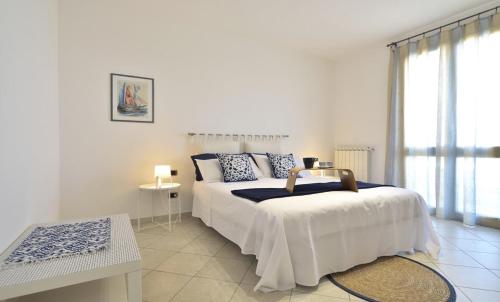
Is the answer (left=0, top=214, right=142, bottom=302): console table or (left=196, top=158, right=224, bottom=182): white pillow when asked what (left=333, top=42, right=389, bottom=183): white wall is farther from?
(left=0, top=214, right=142, bottom=302): console table

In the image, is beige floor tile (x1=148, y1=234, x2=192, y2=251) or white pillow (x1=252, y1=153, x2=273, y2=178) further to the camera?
white pillow (x1=252, y1=153, x2=273, y2=178)

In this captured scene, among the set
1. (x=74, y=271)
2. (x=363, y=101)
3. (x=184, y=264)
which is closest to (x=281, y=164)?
(x=184, y=264)

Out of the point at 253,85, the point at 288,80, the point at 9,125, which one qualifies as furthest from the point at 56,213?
the point at 288,80

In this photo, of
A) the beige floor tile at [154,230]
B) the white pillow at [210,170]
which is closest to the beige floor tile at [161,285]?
the beige floor tile at [154,230]

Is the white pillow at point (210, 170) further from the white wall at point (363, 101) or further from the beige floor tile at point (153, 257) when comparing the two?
the white wall at point (363, 101)

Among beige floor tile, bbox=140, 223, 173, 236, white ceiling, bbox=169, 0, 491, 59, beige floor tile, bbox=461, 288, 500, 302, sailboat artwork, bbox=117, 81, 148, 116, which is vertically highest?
white ceiling, bbox=169, 0, 491, 59

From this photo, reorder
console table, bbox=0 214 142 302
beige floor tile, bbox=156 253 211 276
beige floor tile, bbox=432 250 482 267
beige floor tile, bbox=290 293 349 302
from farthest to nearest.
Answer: beige floor tile, bbox=432 250 482 267
beige floor tile, bbox=156 253 211 276
beige floor tile, bbox=290 293 349 302
console table, bbox=0 214 142 302

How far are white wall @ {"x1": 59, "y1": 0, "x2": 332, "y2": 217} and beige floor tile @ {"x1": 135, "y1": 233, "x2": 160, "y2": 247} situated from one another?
0.48m

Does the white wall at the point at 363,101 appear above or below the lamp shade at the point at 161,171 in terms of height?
Answer: above

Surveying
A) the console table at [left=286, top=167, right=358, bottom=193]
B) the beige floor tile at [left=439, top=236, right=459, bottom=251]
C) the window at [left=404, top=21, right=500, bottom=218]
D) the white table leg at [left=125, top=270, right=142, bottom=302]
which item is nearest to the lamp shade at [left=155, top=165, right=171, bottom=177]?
the console table at [left=286, top=167, right=358, bottom=193]

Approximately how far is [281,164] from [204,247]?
4.74 ft

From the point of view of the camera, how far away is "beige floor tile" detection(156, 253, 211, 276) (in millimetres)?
1951

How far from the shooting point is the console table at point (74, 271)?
0.92 metres

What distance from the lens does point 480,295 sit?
1.62 m
